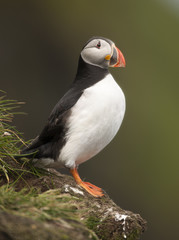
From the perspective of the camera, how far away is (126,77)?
8578 millimetres

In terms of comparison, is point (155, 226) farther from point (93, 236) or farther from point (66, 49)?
point (93, 236)

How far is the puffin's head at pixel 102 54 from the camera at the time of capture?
4.40m

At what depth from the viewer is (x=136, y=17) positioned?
9281 millimetres

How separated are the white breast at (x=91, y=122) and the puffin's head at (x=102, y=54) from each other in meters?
0.35

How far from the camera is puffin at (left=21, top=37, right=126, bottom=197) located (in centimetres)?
405

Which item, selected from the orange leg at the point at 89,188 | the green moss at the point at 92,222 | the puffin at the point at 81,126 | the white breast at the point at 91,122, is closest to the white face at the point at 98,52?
the puffin at the point at 81,126

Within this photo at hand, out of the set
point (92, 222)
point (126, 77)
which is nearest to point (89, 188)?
point (92, 222)

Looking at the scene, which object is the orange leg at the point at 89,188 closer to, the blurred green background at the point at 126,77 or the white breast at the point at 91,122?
the white breast at the point at 91,122

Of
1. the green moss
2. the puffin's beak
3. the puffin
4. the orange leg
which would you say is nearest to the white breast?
the puffin

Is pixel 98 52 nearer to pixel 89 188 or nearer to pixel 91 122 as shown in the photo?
pixel 91 122

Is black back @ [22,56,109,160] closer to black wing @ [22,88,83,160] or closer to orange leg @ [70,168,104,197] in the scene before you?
black wing @ [22,88,83,160]

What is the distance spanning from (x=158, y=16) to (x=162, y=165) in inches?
114

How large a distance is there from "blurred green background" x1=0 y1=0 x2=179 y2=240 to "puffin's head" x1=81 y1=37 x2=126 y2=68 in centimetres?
396

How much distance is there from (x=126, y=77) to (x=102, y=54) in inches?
166
